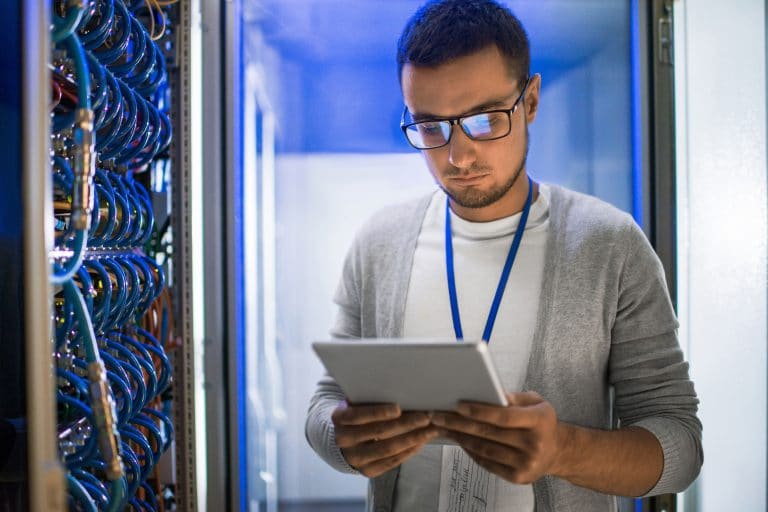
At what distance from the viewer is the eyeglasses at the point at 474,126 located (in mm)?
1187

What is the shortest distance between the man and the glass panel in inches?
17.0

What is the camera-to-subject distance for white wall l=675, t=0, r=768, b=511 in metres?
1.57

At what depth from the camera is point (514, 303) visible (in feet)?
4.15

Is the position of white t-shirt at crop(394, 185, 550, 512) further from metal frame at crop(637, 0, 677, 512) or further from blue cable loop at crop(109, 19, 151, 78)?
blue cable loop at crop(109, 19, 151, 78)

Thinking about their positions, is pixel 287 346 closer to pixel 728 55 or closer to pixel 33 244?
pixel 33 244

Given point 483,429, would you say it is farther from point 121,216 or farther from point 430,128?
point 121,216

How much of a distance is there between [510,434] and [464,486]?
34 centimetres

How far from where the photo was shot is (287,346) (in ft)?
5.90

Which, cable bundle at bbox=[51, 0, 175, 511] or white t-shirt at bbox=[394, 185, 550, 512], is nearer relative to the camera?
cable bundle at bbox=[51, 0, 175, 511]

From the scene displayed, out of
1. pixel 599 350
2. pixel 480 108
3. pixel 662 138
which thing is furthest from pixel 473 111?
pixel 662 138

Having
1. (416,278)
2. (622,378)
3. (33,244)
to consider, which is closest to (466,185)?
(416,278)

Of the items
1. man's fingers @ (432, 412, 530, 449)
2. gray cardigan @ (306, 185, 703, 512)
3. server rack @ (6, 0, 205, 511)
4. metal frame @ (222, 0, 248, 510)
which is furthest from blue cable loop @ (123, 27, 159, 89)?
man's fingers @ (432, 412, 530, 449)

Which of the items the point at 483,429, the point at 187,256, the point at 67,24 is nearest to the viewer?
the point at 67,24

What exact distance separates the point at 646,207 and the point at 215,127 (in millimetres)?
1150
